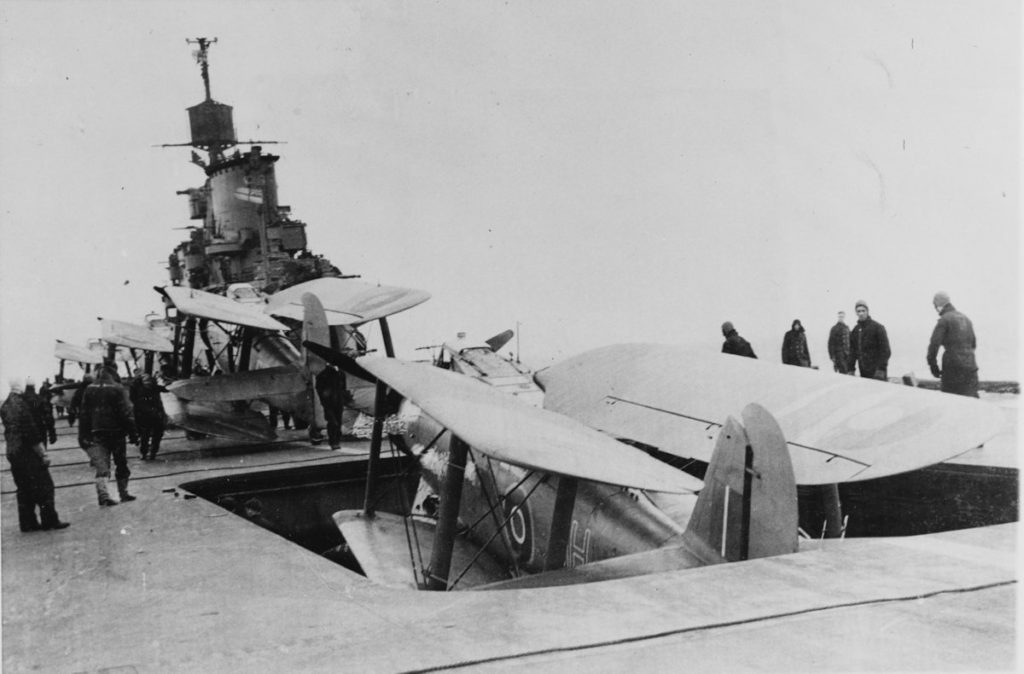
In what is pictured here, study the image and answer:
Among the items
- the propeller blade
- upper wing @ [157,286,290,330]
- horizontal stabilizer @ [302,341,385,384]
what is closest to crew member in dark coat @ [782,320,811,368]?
the propeller blade

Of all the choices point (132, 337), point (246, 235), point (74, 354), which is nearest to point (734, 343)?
point (132, 337)

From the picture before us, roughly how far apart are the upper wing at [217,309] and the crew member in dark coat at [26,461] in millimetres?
5310

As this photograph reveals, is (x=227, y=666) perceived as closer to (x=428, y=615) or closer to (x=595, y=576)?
(x=428, y=615)

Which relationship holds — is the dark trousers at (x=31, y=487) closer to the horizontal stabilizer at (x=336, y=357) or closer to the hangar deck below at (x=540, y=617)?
the hangar deck below at (x=540, y=617)

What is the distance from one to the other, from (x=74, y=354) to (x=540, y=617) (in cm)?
2275

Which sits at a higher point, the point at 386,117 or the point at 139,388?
the point at 386,117

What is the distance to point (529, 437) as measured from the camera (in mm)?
4469

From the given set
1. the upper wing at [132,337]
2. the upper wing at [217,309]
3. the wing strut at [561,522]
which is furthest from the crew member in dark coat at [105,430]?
the upper wing at [132,337]

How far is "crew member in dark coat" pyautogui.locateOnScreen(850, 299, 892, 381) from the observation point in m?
9.79

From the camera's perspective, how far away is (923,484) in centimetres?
771

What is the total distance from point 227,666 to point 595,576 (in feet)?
6.95

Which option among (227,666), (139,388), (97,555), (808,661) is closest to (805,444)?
(808,661)

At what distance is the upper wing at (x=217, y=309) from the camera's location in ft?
40.1

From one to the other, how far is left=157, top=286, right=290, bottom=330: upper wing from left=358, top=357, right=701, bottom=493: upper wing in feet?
23.0
